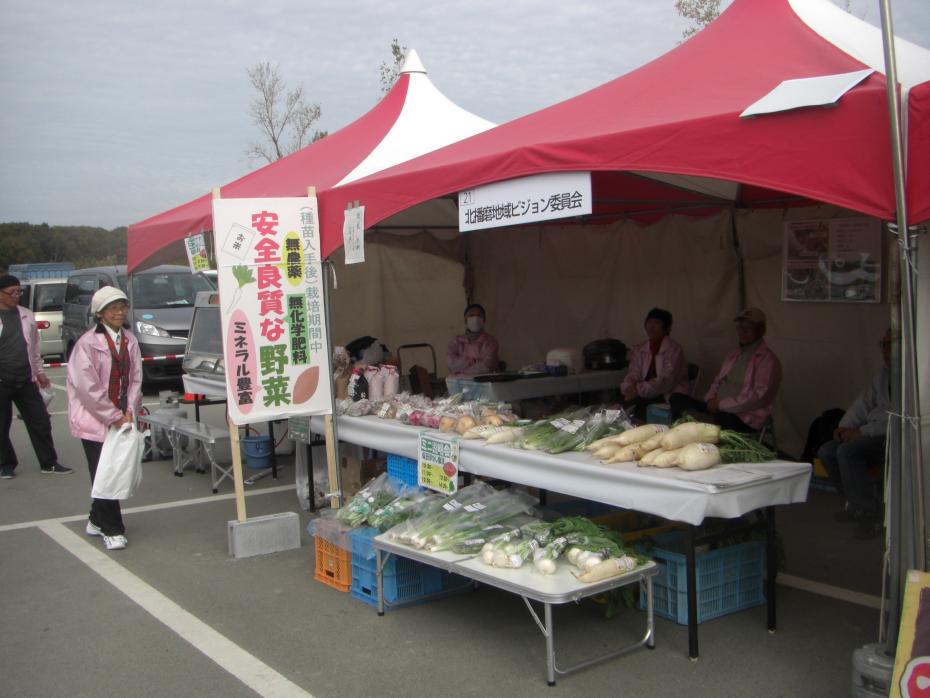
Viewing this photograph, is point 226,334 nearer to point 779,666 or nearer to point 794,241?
point 779,666

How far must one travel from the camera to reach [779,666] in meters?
3.98

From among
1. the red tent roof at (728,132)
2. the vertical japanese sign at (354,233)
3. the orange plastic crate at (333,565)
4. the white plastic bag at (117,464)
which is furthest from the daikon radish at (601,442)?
the white plastic bag at (117,464)

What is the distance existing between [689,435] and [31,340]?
22.7 ft

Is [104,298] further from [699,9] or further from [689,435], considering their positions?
[699,9]

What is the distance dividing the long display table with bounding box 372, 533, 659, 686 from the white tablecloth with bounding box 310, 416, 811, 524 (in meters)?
0.36

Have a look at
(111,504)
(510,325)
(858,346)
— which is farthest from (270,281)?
(510,325)

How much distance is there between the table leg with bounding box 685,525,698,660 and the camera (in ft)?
13.3

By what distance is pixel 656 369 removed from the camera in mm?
7566

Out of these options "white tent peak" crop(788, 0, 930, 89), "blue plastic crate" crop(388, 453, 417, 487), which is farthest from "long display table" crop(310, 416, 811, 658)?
"white tent peak" crop(788, 0, 930, 89)

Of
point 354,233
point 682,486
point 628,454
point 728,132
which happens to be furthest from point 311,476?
point 728,132

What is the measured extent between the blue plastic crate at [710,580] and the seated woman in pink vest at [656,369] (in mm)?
2924

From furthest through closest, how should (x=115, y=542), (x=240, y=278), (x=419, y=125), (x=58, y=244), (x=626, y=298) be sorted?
(x=58, y=244), (x=626, y=298), (x=419, y=125), (x=115, y=542), (x=240, y=278)

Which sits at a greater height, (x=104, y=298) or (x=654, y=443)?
(x=104, y=298)

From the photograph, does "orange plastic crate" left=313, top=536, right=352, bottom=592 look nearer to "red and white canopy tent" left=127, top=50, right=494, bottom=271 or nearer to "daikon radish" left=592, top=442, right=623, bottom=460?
"daikon radish" left=592, top=442, right=623, bottom=460
